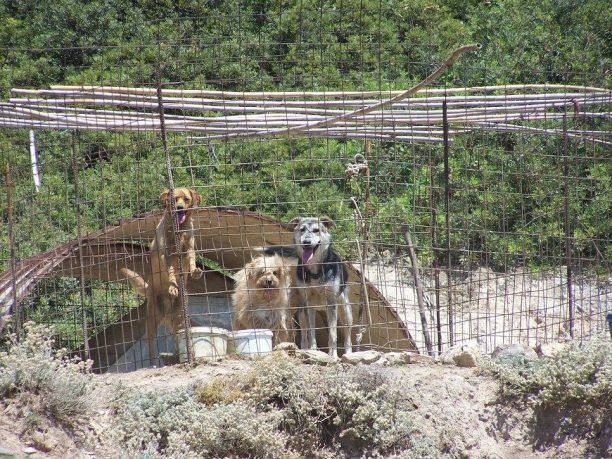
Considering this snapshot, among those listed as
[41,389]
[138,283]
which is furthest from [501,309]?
[41,389]

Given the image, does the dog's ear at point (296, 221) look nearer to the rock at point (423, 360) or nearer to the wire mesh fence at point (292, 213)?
the wire mesh fence at point (292, 213)

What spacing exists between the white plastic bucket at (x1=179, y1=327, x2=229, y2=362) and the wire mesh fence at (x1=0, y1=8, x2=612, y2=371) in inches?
1.3

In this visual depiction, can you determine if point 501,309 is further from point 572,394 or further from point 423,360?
point 572,394

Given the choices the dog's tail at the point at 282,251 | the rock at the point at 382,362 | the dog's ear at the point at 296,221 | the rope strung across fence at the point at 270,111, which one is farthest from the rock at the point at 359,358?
the dog's tail at the point at 282,251

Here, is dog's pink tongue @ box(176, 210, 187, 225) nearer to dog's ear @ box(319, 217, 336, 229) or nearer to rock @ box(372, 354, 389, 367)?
dog's ear @ box(319, 217, 336, 229)

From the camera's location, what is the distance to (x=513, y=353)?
8.42m

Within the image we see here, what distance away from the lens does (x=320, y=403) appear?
7.98 m

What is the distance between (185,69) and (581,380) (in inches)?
354

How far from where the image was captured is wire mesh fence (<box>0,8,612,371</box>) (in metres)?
9.24

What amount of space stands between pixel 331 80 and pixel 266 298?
452 centimetres

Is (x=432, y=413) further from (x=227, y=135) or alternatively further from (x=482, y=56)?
(x=482, y=56)

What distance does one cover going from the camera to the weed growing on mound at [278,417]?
7.63m

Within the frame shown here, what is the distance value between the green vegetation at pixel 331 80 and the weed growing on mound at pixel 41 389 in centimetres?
401

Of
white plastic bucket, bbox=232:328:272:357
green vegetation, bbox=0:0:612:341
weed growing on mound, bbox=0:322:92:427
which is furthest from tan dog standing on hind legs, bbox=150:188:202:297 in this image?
weed growing on mound, bbox=0:322:92:427
